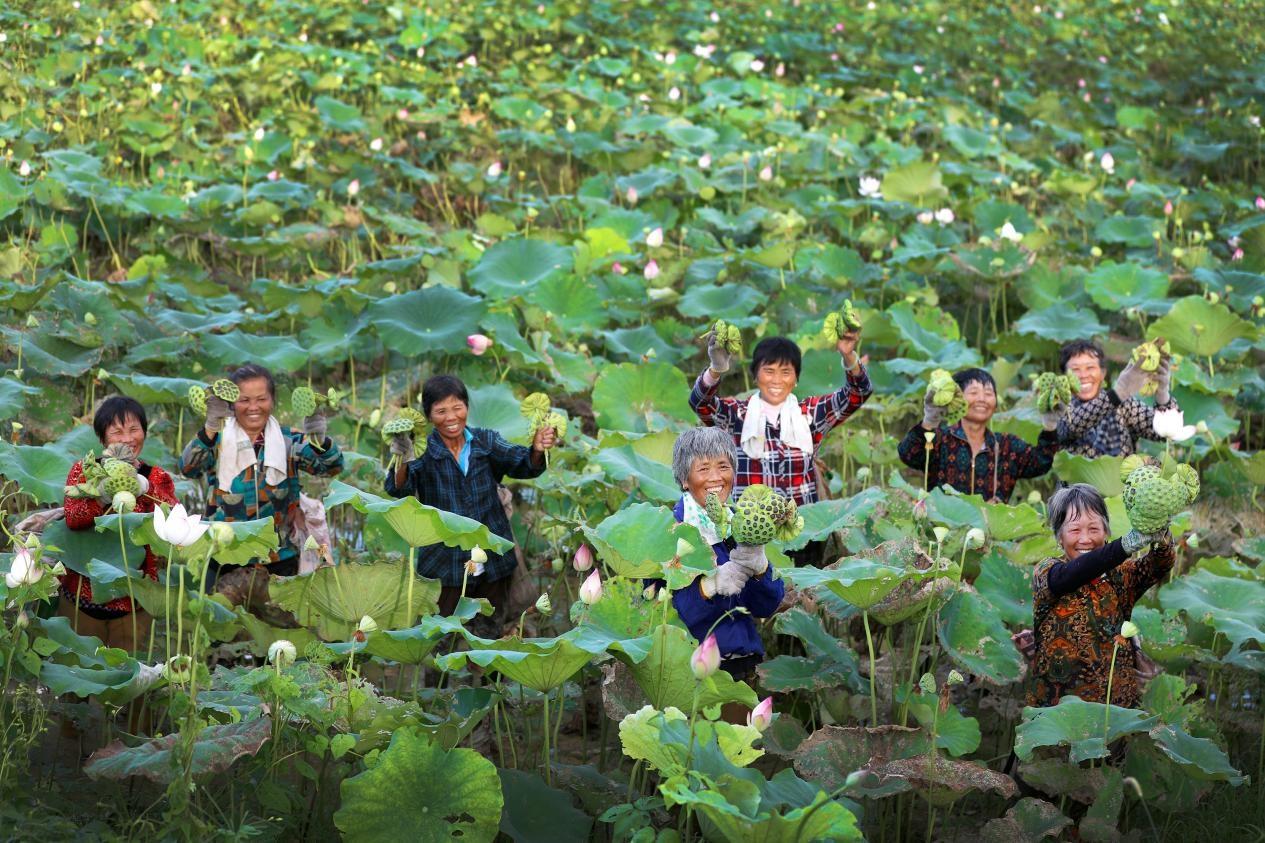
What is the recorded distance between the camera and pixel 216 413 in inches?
174

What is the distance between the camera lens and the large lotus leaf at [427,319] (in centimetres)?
595

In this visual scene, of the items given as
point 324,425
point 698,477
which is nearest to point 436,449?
point 324,425

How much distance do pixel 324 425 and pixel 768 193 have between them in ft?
15.0

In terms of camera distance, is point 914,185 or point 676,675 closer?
point 676,675

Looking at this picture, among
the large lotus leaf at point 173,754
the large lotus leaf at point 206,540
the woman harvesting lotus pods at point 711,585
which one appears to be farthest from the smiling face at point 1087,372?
the large lotus leaf at point 173,754

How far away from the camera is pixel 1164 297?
704cm

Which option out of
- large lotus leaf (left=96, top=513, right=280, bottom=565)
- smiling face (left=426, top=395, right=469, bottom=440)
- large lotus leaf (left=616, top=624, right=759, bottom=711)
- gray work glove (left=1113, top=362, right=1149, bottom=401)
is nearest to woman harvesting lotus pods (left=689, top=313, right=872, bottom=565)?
smiling face (left=426, top=395, right=469, bottom=440)

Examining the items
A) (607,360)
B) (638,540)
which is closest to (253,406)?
(638,540)

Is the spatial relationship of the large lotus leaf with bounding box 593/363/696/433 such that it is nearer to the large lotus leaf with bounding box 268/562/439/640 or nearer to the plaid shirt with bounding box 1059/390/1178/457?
A: the plaid shirt with bounding box 1059/390/1178/457

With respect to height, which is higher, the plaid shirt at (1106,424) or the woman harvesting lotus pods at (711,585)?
the woman harvesting lotus pods at (711,585)

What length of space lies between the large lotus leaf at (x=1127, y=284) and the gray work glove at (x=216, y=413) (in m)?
4.36

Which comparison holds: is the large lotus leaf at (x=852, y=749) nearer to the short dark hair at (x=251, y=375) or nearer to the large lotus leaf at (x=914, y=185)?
the short dark hair at (x=251, y=375)

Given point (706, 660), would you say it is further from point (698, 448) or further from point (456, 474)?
point (456, 474)

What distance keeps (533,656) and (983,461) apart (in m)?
2.14
